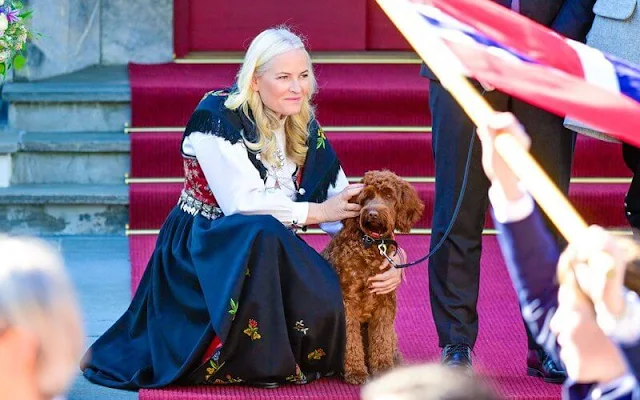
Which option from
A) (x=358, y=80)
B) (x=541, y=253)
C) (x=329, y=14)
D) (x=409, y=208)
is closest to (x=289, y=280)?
(x=409, y=208)

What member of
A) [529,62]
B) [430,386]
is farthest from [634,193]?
[430,386]

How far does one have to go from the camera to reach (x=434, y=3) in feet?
9.41

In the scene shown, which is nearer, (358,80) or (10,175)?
(10,175)

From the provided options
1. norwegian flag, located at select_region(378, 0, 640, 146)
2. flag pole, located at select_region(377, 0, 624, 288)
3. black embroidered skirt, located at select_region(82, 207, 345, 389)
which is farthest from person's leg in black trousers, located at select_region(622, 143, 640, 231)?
flag pole, located at select_region(377, 0, 624, 288)

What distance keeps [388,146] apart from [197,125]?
2365 millimetres

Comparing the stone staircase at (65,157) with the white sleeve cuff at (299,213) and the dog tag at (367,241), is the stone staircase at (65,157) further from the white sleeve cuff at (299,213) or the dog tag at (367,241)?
the dog tag at (367,241)

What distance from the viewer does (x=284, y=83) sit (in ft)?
14.6

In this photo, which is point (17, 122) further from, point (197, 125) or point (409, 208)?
point (409, 208)

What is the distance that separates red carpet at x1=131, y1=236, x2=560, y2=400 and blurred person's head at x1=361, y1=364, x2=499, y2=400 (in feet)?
5.47

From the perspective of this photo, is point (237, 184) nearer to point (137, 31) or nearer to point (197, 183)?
point (197, 183)

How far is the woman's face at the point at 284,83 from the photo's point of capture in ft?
14.6

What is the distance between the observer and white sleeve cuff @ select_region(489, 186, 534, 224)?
7.63 feet

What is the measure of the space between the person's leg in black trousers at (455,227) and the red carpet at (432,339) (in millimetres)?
165

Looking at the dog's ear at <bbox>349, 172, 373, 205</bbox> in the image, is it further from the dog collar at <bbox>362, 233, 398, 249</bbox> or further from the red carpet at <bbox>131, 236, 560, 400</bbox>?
the red carpet at <bbox>131, 236, 560, 400</bbox>
